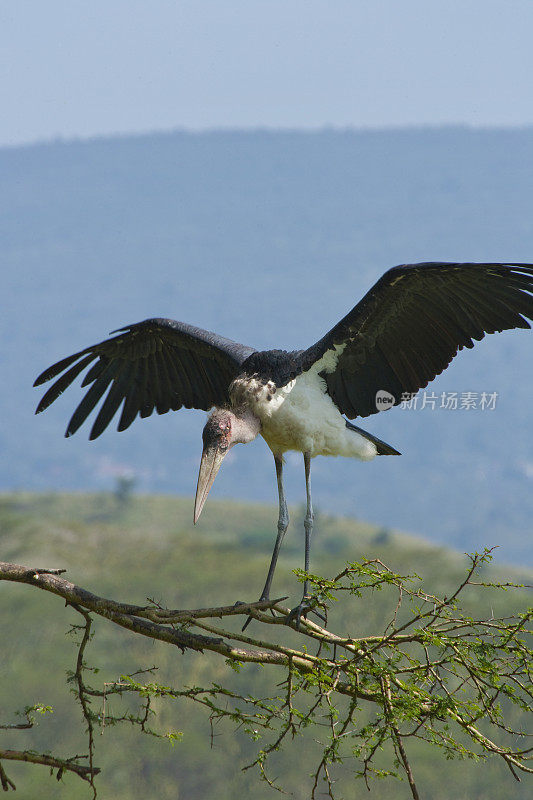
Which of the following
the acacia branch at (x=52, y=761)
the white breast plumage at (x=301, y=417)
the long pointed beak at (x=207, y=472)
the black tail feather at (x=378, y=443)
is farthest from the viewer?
the black tail feather at (x=378, y=443)

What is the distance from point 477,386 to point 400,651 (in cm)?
7876

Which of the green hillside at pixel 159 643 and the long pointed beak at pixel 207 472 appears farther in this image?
the green hillside at pixel 159 643

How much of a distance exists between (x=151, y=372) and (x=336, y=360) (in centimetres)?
114

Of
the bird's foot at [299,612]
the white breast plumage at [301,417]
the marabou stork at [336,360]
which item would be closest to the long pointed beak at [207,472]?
the marabou stork at [336,360]

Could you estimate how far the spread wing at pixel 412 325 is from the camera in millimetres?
3953

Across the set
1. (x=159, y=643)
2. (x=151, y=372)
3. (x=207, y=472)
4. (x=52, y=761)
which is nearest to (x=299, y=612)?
(x=207, y=472)

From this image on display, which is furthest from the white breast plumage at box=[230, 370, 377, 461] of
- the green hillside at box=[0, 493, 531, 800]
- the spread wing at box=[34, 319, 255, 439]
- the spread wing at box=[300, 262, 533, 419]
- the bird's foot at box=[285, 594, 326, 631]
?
the green hillside at box=[0, 493, 531, 800]

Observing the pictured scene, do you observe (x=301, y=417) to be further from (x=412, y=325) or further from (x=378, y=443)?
(x=412, y=325)

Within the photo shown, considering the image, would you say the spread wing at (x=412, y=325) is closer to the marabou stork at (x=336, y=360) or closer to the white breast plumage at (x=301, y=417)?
the marabou stork at (x=336, y=360)

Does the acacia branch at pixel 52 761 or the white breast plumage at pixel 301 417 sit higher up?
the white breast plumage at pixel 301 417

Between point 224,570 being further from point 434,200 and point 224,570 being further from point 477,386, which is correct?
point 434,200

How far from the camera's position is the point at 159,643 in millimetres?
18297

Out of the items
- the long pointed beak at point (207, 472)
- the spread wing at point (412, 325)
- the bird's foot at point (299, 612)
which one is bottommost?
the bird's foot at point (299, 612)

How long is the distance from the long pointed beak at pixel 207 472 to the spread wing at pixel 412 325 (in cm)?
66
